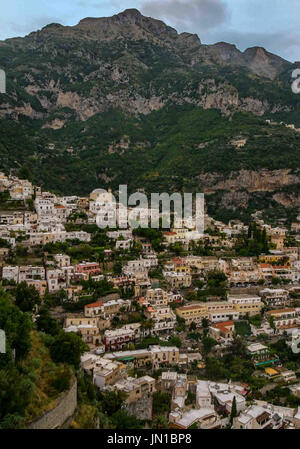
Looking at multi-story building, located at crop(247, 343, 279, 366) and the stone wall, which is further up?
the stone wall

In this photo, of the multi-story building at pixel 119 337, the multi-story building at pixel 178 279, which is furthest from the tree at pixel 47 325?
the multi-story building at pixel 178 279

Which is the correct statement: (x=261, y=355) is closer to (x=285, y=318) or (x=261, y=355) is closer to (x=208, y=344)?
(x=208, y=344)

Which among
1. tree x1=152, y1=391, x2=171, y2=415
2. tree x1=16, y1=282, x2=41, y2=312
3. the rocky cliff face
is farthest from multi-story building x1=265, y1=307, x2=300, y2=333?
the rocky cliff face

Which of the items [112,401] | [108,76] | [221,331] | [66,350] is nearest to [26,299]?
[66,350]

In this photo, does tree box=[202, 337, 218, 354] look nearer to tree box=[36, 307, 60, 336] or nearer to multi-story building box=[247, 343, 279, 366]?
multi-story building box=[247, 343, 279, 366]

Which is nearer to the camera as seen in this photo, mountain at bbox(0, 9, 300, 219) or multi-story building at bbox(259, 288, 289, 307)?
multi-story building at bbox(259, 288, 289, 307)

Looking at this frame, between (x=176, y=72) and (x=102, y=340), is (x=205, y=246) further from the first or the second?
(x=176, y=72)
